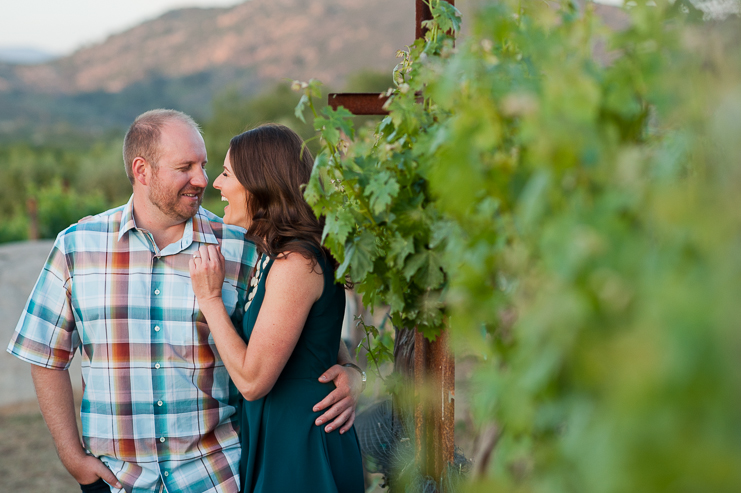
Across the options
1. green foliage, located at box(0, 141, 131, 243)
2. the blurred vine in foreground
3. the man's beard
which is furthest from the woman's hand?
green foliage, located at box(0, 141, 131, 243)

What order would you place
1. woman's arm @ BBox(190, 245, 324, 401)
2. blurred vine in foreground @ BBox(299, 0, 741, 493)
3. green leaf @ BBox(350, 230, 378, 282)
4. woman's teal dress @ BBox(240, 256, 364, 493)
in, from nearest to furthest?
blurred vine in foreground @ BBox(299, 0, 741, 493)
green leaf @ BBox(350, 230, 378, 282)
woman's arm @ BBox(190, 245, 324, 401)
woman's teal dress @ BBox(240, 256, 364, 493)

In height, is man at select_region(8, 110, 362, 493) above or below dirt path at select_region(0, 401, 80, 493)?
above

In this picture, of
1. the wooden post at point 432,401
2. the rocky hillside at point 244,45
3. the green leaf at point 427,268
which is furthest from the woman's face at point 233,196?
the rocky hillside at point 244,45

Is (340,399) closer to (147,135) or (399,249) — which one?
(399,249)

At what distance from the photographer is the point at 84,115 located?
5119 cm

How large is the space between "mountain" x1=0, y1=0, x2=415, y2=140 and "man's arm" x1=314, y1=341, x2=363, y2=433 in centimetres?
4588

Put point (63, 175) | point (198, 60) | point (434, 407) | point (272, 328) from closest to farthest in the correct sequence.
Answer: point (434, 407)
point (272, 328)
point (63, 175)
point (198, 60)

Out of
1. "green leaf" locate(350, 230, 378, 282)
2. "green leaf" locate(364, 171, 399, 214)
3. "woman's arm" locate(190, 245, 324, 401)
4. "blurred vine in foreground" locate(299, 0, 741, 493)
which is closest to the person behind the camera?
"blurred vine in foreground" locate(299, 0, 741, 493)

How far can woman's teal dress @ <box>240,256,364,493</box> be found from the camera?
1.96 metres

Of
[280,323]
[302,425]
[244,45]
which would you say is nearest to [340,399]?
[302,425]

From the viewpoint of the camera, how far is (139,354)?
2.20 metres

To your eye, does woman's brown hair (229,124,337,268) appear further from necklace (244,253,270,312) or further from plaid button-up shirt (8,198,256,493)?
plaid button-up shirt (8,198,256,493)

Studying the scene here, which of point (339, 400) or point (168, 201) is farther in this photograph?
point (168, 201)

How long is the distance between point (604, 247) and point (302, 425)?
5.39 ft
